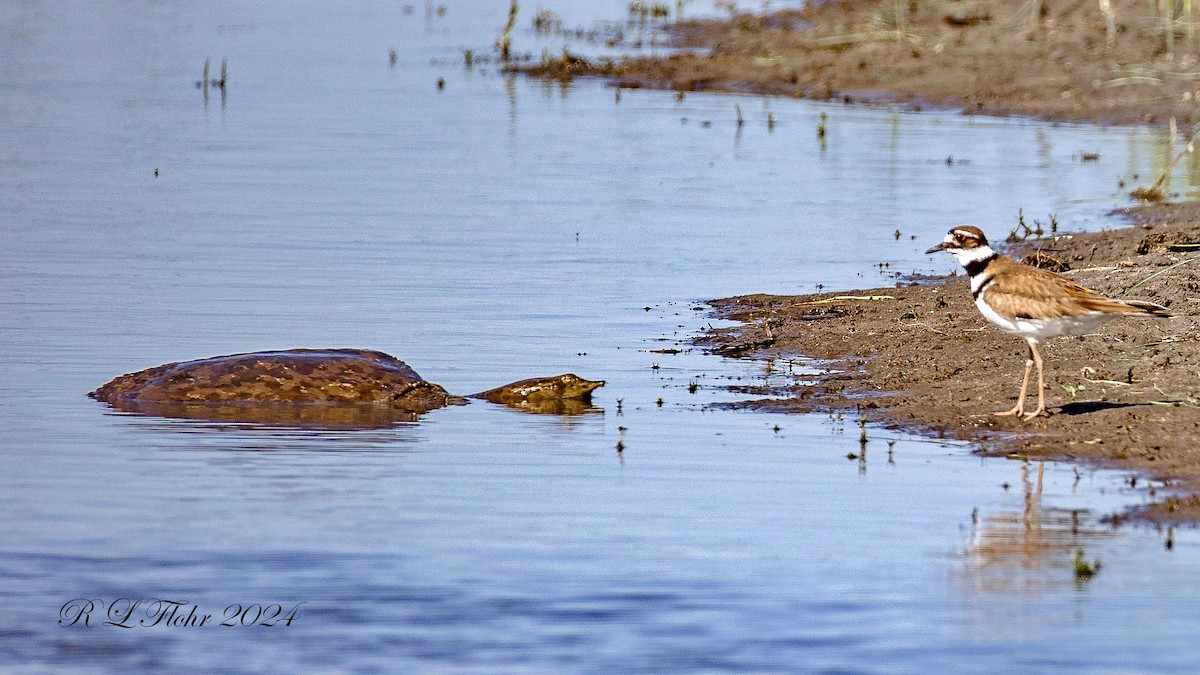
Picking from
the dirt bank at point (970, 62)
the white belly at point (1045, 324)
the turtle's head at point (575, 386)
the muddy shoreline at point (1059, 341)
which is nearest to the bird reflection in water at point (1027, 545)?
the muddy shoreline at point (1059, 341)

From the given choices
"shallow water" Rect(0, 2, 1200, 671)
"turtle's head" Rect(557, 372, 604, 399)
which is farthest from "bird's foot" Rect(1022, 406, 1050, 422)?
"turtle's head" Rect(557, 372, 604, 399)

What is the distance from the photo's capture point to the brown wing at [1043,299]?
937 centimetres

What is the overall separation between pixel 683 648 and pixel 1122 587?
184cm

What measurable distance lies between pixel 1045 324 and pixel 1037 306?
0.11m

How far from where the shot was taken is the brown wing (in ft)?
30.7

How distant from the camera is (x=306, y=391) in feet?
34.4

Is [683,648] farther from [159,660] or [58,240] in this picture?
[58,240]

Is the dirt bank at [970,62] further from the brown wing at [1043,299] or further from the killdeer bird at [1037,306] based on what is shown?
the brown wing at [1043,299]

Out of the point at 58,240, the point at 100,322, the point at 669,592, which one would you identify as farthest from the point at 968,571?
the point at 58,240

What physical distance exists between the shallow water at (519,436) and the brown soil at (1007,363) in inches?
16.0

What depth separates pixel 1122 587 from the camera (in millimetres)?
7016
